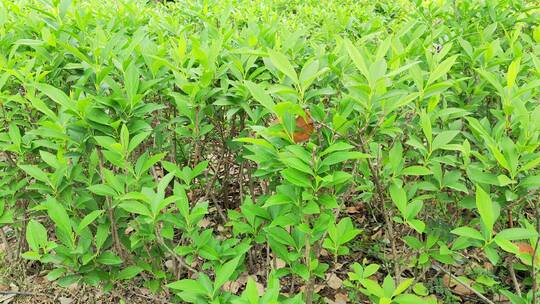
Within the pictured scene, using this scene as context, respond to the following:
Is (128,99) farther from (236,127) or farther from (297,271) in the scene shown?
(297,271)

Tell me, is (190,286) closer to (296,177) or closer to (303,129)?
(296,177)

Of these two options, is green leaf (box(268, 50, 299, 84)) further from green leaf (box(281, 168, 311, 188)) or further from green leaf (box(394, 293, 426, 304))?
green leaf (box(394, 293, 426, 304))

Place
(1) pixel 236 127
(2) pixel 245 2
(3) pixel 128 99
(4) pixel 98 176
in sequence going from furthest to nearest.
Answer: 1. (2) pixel 245 2
2. (1) pixel 236 127
3. (4) pixel 98 176
4. (3) pixel 128 99

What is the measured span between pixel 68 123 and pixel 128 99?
27 centimetres

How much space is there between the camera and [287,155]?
155 cm

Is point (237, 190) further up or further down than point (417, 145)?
further down

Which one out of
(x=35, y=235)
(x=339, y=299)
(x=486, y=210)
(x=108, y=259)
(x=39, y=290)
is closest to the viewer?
(x=486, y=210)

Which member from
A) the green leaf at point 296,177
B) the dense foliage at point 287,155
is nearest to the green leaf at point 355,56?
the dense foliage at point 287,155

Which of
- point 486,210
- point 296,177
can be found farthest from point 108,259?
point 486,210

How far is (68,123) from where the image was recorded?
1954mm

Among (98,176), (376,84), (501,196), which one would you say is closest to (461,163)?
(501,196)

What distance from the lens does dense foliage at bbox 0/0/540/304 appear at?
1618 millimetres

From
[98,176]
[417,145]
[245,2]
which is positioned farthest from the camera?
[245,2]

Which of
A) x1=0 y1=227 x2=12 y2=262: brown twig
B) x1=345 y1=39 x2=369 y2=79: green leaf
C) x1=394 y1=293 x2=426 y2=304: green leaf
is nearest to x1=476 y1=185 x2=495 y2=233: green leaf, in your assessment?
x1=394 y1=293 x2=426 y2=304: green leaf
